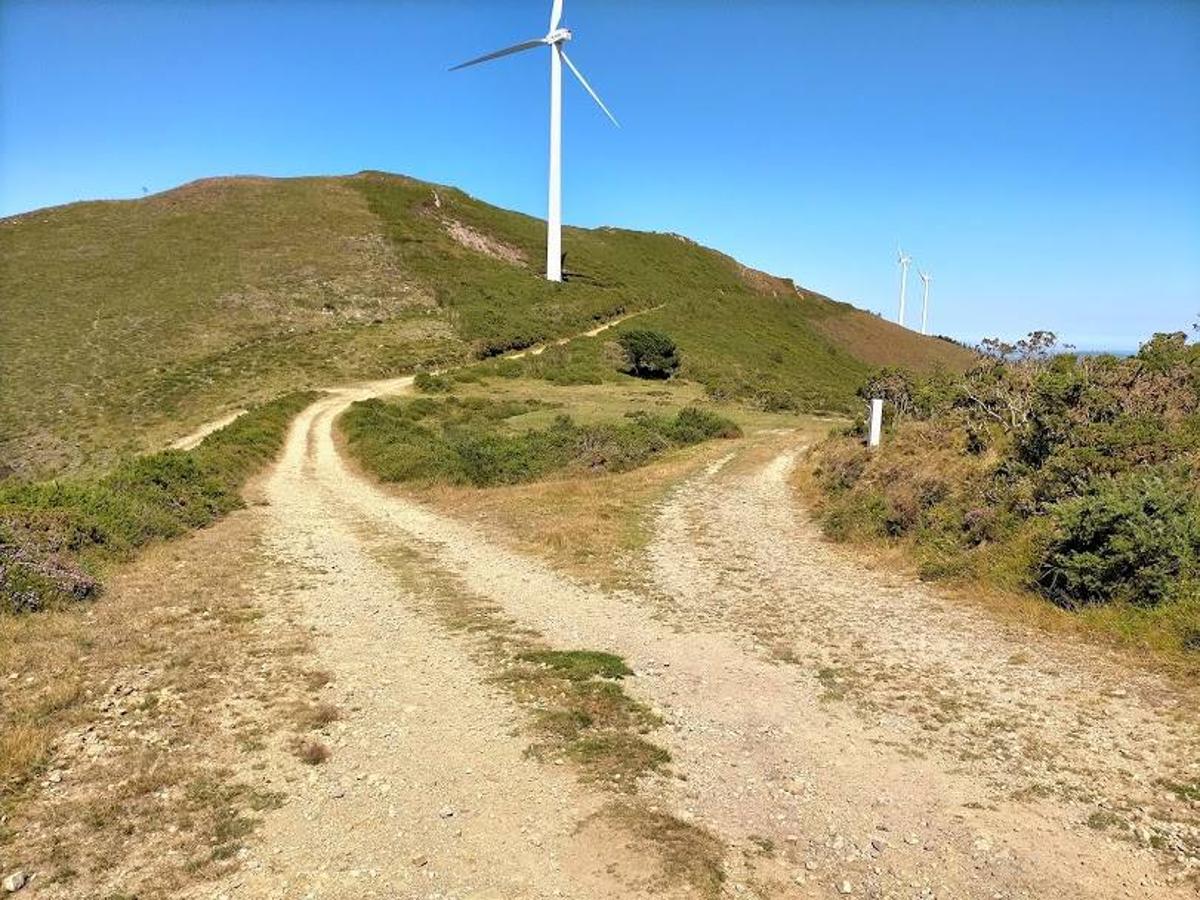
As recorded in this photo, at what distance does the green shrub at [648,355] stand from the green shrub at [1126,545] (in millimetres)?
44834

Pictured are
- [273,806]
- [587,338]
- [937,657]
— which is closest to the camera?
[273,806]

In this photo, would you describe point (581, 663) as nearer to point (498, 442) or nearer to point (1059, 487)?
point (1059, 487)

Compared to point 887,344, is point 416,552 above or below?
below

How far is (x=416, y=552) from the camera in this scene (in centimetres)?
1600

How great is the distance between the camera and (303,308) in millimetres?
62094

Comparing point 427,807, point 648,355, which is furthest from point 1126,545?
point 648,355

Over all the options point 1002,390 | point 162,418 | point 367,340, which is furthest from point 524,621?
point 367,340

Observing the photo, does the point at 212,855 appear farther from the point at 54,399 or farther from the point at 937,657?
the point at 54,399

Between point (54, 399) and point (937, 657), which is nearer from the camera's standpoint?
point (937, 657)

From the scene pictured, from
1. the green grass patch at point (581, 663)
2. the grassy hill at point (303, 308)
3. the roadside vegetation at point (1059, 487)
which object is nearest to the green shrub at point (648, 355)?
the grassy hill at point (303, 308)

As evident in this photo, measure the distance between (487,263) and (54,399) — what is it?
46.2m

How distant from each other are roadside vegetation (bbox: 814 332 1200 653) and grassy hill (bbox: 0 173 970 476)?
2762cm

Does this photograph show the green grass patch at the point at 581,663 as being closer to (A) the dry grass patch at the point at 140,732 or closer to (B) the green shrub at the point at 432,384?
(A) the dry grass patch at the point at 140,732

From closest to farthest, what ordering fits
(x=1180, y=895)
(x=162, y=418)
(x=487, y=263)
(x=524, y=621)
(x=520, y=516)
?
1. (x=1180, y=895)
2. (x=524, y=621)
3. (x=520, y=516)
4. (x=162, y=418)
5. (x=487, y=263)
